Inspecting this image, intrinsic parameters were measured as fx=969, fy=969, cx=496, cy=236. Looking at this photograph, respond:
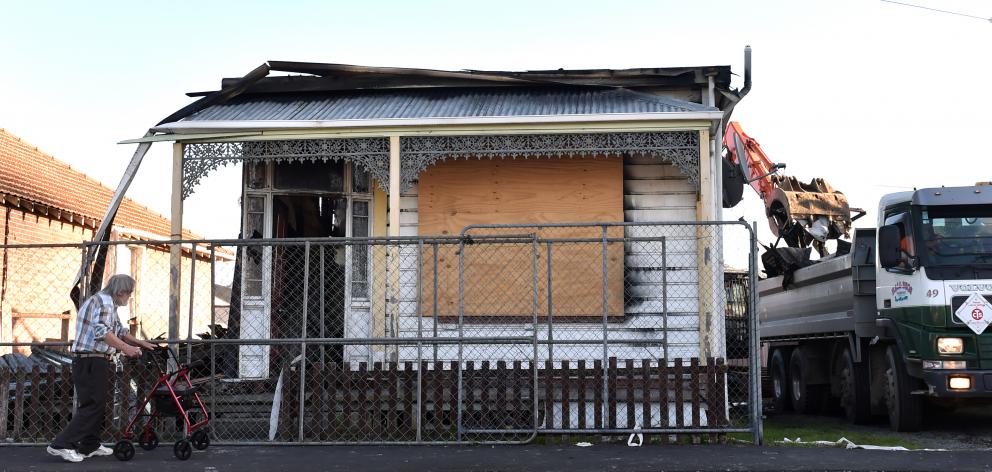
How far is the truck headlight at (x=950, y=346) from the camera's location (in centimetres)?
977

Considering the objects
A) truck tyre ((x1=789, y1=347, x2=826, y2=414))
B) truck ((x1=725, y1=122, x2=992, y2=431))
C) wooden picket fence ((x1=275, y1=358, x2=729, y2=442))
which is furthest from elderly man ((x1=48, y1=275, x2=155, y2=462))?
truck tyre ((x1=789, y1=347, x2=826, y2=414))

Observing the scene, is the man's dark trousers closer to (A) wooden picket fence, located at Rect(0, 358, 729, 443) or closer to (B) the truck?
(A) wooden picket fence, located at Rect(0, 358, 729, 443)

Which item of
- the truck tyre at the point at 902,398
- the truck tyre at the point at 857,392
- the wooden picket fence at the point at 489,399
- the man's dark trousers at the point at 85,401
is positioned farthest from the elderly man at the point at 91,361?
the truck tyre at the point at 857,392

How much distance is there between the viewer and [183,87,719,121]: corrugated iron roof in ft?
36.8

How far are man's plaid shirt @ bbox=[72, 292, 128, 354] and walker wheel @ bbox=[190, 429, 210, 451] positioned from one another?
109cm

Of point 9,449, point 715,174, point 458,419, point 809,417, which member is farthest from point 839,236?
point 9,449

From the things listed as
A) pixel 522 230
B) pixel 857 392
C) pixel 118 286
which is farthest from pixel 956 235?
pixel 118 286

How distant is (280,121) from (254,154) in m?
0.55

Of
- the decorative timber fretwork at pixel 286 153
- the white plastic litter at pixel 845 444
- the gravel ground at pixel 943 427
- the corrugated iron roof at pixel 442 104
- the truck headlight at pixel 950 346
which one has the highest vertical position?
the corrugated iron roof at pixel 442 104

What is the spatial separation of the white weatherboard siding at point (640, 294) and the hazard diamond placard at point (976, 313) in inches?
113

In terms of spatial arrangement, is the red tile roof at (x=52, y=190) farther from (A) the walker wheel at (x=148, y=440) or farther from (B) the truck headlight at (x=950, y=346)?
(B) the truck headlight at (x=950, y=346)

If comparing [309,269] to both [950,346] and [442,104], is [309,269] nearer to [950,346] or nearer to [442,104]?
[442,104]

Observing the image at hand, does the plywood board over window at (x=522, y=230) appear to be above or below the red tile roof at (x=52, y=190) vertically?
below

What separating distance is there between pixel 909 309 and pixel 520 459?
15.4ft
